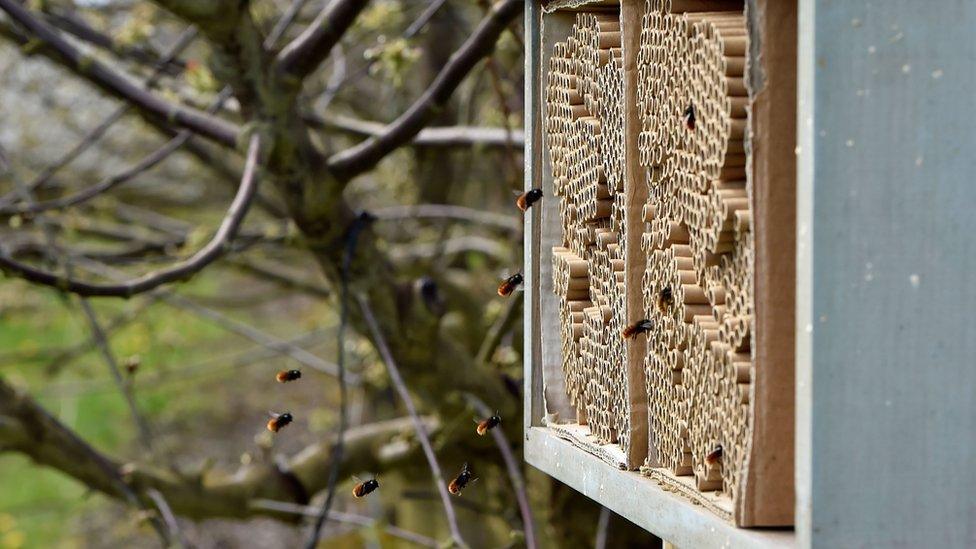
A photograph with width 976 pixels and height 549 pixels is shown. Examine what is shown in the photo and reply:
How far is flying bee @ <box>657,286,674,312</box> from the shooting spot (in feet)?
5.27

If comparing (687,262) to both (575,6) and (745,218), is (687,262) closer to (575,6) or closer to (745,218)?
(745,218)

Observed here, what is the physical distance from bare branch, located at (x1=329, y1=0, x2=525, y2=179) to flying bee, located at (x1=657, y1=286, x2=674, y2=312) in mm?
1381

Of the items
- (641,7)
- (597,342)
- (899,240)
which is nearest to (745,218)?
(899,240)

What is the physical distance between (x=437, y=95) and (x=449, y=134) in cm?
110

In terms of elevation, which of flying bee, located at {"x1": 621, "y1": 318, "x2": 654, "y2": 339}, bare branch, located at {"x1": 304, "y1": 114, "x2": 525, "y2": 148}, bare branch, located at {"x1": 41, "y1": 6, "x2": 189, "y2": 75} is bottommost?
flying bee, located at {"x1": 621, "y1": 318, "x2": 654, "y2": 339}

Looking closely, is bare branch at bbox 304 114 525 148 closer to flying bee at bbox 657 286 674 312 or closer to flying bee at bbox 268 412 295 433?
flying bee at bbox 268 412 295 433

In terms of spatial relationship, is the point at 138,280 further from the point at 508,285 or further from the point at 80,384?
the point at 80,384

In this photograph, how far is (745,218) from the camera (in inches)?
53.9

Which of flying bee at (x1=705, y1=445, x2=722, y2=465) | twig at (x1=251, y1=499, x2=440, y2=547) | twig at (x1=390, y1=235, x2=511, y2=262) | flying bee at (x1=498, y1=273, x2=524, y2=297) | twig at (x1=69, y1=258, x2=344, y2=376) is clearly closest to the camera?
flying bee at (x1=705, y1=445, x2=722, y2=465)

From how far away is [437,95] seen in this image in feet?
9.72

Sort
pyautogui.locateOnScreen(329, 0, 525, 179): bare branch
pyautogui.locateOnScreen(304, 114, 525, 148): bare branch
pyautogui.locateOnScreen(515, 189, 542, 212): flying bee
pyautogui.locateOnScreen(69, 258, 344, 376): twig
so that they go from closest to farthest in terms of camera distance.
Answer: pyautogui.locateOnScreen(515, 189, 542, 212): flying bee
pyautogui.locateOnScreen(329, 0, 525, 179): bare branch
pyautogui.locateOnScreen(304, 114, 525, 148): bare branch
pyautogui.locateOnScreen(69, 258, 344, 376): twig

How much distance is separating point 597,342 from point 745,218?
0.60 m

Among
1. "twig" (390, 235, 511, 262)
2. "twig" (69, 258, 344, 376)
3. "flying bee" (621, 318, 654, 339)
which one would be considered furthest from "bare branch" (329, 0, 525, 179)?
"twig" (390, 235, 511, 262)

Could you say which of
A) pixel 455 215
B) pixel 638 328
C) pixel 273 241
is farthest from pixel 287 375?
pixel 455 215
